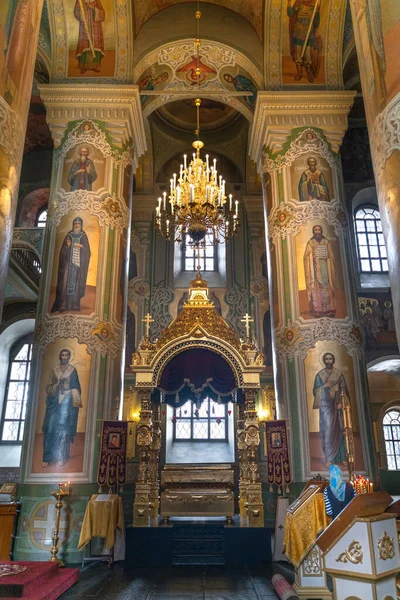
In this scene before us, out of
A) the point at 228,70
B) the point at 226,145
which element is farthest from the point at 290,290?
the point at 226,145

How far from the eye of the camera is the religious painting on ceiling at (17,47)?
5.38m

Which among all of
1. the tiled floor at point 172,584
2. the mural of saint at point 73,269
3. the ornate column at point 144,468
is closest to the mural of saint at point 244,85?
the mural of saint at point 73,269

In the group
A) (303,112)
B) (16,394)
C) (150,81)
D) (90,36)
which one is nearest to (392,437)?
(303,112)

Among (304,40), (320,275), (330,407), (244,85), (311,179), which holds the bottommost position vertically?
(330,407)

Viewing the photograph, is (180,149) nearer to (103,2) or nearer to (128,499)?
(103,2)

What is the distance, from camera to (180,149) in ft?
54.3

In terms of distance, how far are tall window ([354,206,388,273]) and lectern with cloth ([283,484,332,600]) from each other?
1062 cm

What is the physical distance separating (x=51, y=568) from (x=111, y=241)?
5.99 m

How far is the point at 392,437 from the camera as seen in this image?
620 inches

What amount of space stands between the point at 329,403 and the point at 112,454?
3964 millimetres

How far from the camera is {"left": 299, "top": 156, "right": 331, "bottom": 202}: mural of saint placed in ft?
34.0

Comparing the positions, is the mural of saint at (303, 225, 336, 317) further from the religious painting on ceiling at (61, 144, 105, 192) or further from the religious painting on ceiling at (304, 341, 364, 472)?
the religious painting on ceiling at (61, 144, 105, 192)

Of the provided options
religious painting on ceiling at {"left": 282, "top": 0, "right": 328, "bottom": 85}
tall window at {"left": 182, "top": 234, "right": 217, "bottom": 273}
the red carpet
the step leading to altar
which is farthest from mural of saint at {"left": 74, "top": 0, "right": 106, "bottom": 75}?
the red carpet

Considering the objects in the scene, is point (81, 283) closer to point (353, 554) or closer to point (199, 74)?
point (199, 74)
